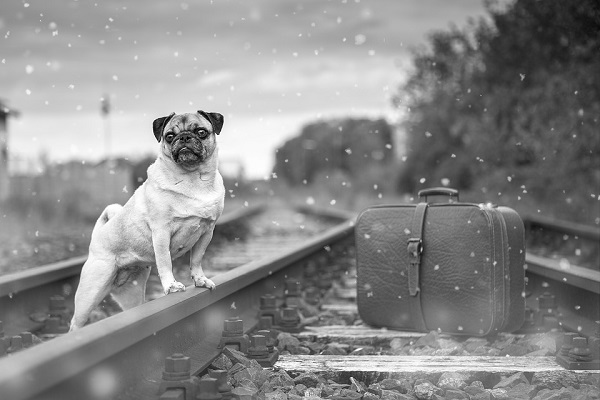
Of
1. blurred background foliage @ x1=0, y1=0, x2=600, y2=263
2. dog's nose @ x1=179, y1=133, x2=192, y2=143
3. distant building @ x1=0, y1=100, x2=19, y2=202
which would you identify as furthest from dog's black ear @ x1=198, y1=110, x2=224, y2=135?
distant building @ x1=0, y1=100, x2=19, y2=202

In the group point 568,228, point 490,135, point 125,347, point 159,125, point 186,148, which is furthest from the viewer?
point 490,135

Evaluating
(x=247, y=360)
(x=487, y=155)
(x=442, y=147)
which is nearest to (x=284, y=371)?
(x=247, y=360)

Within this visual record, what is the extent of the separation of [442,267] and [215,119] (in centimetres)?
160

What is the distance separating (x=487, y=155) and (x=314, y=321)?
1897 cm

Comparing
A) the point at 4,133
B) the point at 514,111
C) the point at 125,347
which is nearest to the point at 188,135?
the point at 125,347

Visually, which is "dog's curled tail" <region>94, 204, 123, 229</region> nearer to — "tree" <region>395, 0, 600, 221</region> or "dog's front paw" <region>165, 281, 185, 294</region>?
"dog's front paw" <region>165, 281, 185, 294</region>

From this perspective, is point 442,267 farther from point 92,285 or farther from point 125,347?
point 125,347

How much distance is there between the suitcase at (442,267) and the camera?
14.5ft

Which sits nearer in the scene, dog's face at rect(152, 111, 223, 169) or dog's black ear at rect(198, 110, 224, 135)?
dog's face at rect(152, 111, 223, 169)

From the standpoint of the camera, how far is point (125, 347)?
9.08ft

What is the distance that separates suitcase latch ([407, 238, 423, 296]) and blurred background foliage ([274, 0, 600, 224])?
250 inches

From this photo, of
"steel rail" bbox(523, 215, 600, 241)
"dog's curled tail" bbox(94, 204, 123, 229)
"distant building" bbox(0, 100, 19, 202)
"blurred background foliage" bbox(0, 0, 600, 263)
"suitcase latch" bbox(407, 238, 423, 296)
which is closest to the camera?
"dog's curled tail" bbox(94, 204, 123, 229)

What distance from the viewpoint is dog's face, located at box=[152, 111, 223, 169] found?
3.48 meters

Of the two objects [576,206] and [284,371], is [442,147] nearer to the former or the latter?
[576,206]
